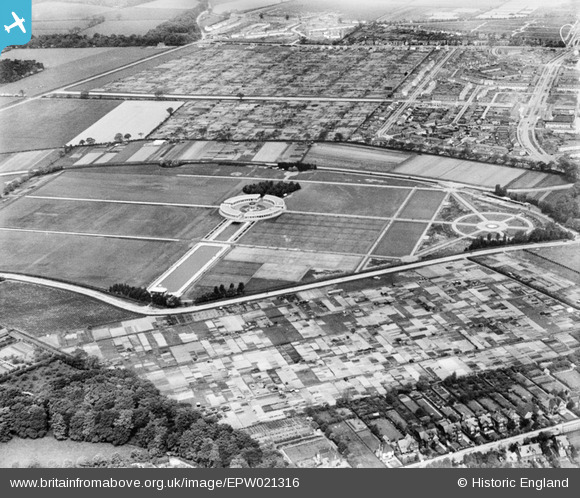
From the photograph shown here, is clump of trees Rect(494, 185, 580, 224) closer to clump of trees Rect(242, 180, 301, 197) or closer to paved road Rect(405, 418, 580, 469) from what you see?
clump of trees Rect(242, 180, 301, 197)

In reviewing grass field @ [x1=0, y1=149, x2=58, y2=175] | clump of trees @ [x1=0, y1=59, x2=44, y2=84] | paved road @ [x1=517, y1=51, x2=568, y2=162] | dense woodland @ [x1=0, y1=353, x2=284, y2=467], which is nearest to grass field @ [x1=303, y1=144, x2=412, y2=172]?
paved road @ [x1=517, y1=51, x2=568, y2=162]

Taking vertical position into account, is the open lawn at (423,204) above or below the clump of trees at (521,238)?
below

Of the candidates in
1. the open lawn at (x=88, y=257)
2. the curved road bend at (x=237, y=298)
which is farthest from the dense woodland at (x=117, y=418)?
the open lawn at (x=88, y=257)

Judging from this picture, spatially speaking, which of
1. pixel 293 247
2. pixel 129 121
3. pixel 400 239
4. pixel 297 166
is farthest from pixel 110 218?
pixel 129 121

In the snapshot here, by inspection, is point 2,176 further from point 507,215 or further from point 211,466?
point 211,466

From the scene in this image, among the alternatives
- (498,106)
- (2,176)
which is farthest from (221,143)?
(498,106)

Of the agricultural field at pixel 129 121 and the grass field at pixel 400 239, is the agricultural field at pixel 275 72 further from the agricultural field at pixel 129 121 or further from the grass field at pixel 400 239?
the grass field at pixel 400 239
